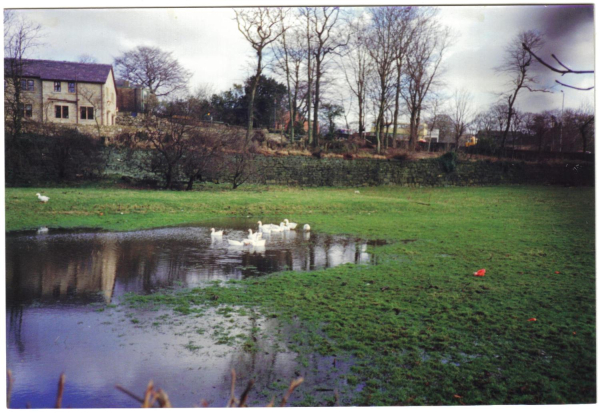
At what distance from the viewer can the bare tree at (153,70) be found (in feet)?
19.5

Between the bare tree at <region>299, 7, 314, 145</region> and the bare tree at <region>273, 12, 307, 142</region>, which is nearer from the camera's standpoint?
the bare tree at <region>299, 7, 314, 145</region>

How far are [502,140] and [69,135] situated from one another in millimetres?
8193

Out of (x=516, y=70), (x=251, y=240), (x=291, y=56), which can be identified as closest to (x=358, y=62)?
(x=291, y=56)

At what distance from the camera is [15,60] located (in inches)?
209

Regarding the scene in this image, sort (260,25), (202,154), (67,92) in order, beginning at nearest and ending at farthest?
(260,25) → (67,92) → (202,154)

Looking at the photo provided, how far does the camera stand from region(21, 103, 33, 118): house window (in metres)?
6.04

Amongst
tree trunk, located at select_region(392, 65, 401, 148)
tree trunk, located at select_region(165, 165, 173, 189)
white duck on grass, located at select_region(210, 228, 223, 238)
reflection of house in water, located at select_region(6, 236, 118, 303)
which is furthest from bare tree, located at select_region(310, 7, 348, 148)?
reflection of house in water, located at select_region(6, 236, 118, 303)

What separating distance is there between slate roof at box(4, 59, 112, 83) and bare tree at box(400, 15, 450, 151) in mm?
4207

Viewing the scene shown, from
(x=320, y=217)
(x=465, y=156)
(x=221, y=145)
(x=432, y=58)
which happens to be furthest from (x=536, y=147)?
(x=221, y=145)

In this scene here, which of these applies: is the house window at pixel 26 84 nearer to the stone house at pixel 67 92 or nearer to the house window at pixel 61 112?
the stone house at pixel 67 92

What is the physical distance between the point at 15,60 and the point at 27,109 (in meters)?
0.96

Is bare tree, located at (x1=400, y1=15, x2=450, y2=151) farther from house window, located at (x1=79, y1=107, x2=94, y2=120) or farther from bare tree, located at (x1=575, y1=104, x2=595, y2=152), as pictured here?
house window, located at (x1=79, y1=107, x2=94, y2=120)

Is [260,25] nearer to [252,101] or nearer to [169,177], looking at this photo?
[252,101]

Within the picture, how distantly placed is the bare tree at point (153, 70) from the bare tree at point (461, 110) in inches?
187
